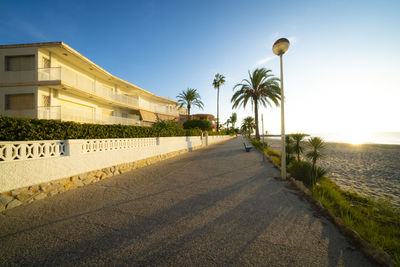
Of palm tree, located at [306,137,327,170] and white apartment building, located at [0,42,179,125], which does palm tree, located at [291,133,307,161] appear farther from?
white apartment building, located at [0,42,179,125]

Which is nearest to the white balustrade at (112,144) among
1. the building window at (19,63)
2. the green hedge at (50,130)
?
the green hedge at (50,130)

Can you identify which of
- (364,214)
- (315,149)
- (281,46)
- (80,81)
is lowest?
(364,214)

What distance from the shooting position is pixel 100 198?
385cm

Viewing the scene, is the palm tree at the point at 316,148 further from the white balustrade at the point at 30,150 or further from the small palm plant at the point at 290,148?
the white balustrade at the point at 30,150

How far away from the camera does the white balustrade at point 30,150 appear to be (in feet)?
11.2

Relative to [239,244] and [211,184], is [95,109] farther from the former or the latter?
[239,244]

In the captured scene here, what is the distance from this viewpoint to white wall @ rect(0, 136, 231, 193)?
341 centimetres

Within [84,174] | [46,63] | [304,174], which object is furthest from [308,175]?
[46,63]

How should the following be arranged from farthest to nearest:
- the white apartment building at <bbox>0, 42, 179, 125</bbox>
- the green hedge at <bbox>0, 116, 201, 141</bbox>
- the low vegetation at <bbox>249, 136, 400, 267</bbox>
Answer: the white apartment building at <bbox>0, 42, 179, 125</bbox>, the green hedge at <bbox>0, 116, 201, 141</bbox>, the low vegetation at <bbox>249, 136, 400, 267</bbox>

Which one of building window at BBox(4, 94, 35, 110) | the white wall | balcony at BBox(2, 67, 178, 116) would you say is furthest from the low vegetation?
building window at BBox(4, 94, 35, 110)

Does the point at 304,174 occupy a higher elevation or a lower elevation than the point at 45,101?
lower

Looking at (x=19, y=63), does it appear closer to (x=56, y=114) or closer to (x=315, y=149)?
(x=56, y=114)

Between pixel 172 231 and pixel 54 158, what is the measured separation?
443 centimetres

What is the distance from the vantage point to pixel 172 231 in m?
2.49
